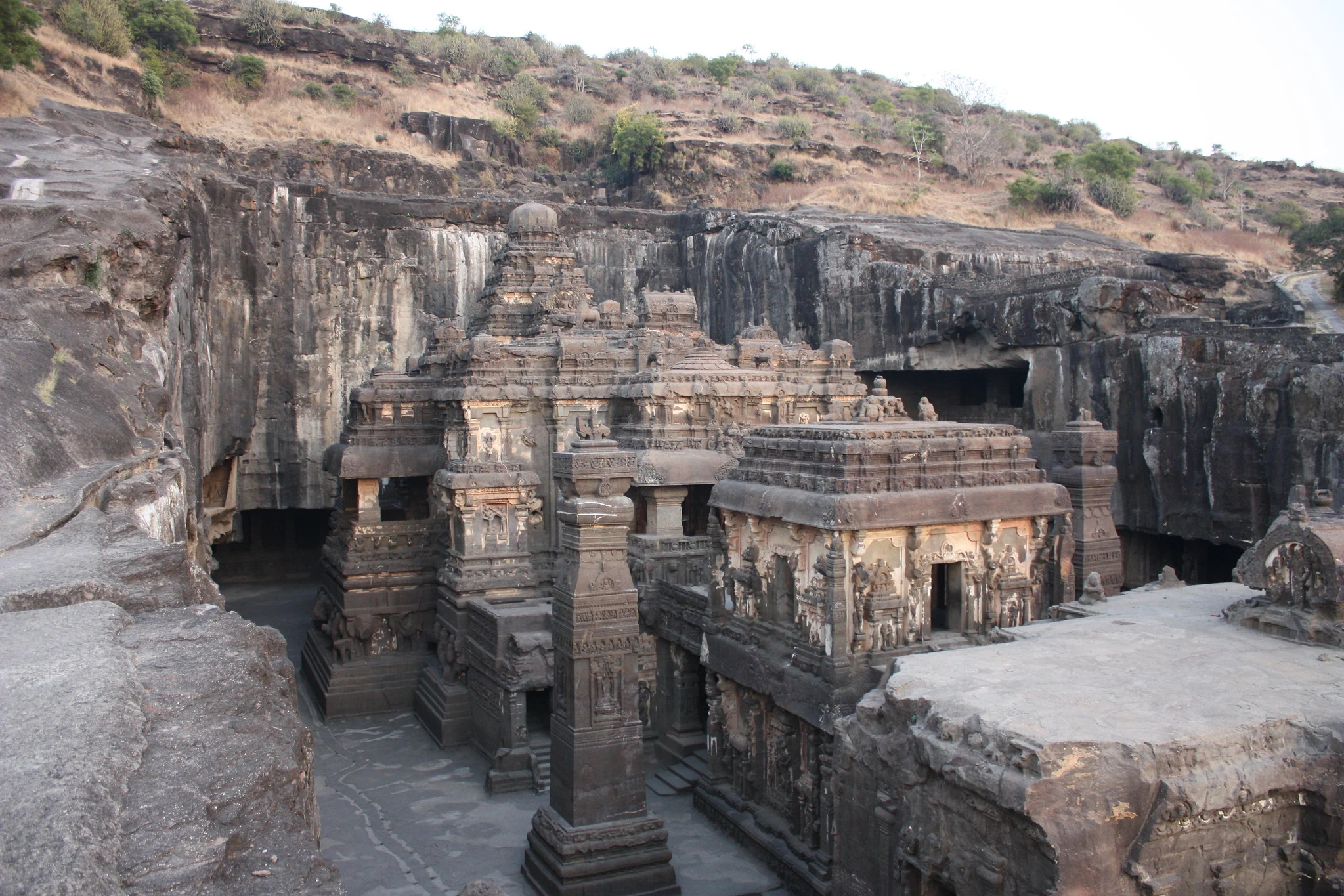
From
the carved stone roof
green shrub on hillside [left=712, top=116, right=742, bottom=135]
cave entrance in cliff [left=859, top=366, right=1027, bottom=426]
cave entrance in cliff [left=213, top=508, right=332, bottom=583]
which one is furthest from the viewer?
green shrub on hillside [left=712, top=116, right=742, bottom=135]

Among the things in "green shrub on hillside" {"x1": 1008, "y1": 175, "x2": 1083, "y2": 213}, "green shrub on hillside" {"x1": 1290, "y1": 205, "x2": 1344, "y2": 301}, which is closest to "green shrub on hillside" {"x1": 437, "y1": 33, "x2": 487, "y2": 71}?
"green shrub on hillside" {"x1": 1008, "y1": 175, "x2": 1083, "y2": 213}

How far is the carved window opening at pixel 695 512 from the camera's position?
52.8ft

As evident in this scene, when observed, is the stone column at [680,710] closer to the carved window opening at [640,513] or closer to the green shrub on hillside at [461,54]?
the carved window opening at [640,513]

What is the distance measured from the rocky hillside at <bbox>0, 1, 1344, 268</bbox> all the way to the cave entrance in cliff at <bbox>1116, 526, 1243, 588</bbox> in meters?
15.7

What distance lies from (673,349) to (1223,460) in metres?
9.18

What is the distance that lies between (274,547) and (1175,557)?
20.9 meters

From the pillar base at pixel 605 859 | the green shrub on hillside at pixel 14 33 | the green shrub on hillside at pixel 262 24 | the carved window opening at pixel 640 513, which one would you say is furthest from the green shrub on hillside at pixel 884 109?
the pillar base at pixel 605 859

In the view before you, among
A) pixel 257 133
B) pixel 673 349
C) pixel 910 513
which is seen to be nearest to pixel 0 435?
pixel 910 513

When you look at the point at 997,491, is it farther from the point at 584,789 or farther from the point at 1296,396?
the point at 1296,396

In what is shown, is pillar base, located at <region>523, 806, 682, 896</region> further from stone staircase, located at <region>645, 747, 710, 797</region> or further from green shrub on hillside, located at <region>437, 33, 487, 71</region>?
green shrub on hillside, located at <region>437, 33, 487, 71</region>

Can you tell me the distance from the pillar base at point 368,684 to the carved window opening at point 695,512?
489 centimetres

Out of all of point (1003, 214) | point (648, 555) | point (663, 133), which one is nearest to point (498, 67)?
point (663, 133)

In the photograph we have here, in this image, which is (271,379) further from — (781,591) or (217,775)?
(217,775)

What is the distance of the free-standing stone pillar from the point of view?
9352mm
